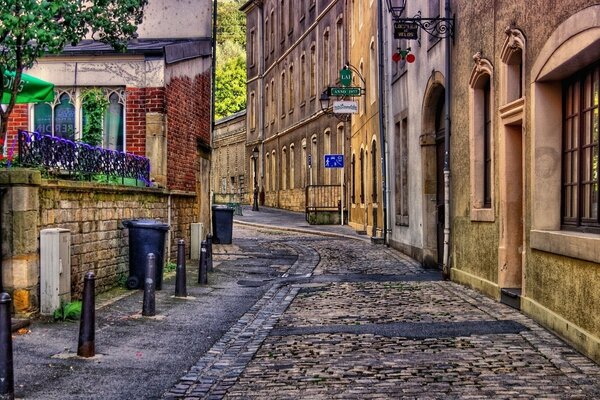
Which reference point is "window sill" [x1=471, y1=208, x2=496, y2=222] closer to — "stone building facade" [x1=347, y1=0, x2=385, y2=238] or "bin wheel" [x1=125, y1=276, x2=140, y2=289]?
"bin wheel" [x1=125, y1=276, x2=140, y2=289]

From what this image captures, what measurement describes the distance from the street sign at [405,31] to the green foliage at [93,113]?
17.3ft

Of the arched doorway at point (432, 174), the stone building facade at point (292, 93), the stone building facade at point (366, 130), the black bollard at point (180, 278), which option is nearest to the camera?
the black bollard at point (180, 278)

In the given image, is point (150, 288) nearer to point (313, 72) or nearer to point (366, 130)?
point (366, 130)

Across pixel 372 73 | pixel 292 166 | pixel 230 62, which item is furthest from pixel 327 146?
pixel 230 62

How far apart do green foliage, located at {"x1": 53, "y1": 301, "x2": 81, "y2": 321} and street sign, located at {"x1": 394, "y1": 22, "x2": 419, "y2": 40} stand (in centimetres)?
811

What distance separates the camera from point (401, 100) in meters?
20.0

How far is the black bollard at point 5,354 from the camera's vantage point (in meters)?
5.41

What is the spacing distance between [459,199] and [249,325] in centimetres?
535

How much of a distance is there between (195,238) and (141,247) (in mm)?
5058

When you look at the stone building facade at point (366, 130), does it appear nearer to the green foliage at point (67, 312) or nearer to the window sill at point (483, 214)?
the window sill at point (483, 214)

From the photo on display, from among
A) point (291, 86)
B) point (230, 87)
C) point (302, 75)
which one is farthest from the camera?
point (230, 87)

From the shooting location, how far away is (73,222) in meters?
10.5

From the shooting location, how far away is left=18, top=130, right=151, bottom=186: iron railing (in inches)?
390

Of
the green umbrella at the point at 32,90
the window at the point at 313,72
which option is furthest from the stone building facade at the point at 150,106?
the window at the point at 313,72
